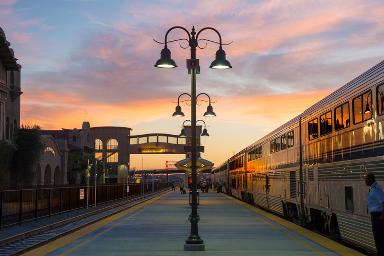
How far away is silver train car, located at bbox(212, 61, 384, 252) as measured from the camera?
12352 millimetres

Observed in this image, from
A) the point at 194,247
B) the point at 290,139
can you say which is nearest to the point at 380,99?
the point at 194,247

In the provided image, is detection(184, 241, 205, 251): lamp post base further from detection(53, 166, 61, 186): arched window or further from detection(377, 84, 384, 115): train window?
detection(53, 166, 61, 186): arched window

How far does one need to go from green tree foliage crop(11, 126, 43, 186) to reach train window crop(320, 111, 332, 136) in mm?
40241

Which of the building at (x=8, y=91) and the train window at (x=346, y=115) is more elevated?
the building at (x=8, y=91)

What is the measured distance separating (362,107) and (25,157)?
4475 centimetres

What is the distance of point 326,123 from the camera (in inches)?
Result: 653

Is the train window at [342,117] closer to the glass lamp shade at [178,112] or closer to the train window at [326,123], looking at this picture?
the train window at [326,123]

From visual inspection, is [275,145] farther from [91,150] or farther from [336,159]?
[91,150]

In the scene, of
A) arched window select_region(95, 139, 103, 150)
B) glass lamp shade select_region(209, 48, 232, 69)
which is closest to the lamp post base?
glass lamp shade select_region(209, 48, 232, 69)

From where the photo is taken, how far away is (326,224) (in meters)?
16.8

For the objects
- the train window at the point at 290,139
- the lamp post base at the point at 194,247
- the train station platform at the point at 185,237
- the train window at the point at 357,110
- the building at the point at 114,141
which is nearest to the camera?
the train window at the point at 357,110

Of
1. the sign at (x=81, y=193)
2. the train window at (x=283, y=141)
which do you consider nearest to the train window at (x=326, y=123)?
the train window at (x=283, y=141)

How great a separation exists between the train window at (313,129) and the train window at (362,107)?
13.5ft

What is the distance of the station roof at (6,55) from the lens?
49.9 meters
